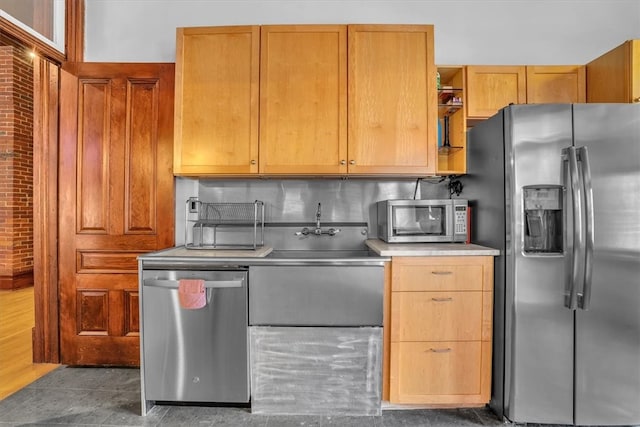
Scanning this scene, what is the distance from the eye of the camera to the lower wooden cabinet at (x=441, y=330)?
1845 millimetres

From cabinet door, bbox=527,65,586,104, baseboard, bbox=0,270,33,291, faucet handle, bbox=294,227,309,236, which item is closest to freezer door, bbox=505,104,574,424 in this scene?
cabinet door, bbox=527,65,586,104

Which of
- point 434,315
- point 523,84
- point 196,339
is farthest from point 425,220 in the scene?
point 196,339

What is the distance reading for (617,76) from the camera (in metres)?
2.06

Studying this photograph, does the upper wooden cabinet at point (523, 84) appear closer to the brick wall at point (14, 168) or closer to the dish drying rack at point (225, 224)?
the dish drying rack at point (225, 224)

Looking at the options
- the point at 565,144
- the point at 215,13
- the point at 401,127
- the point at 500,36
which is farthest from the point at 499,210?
the point at 215,13

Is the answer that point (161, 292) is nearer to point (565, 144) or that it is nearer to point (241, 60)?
point (241, 60)

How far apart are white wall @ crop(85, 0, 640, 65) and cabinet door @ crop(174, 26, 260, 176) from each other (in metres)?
0.51

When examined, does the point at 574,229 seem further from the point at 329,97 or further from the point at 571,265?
the point at 329,97

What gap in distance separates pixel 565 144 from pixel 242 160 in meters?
1.86

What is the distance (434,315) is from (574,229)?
2.76ft

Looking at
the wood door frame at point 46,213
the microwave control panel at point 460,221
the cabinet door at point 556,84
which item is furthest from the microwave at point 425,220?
the wood door frame at point 46,213

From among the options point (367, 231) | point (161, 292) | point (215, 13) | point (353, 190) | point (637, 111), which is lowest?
point (161, 292)

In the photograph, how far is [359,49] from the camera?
6.99ft

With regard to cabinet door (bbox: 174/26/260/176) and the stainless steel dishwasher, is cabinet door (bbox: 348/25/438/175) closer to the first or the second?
cabinet door (bbox: 174/26/260/176)
